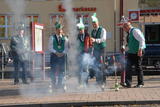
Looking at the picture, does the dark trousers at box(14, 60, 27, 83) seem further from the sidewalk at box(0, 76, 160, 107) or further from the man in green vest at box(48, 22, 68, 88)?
the man in green vest at box(48, 22, 68, 88)

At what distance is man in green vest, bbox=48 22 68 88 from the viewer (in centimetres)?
1177

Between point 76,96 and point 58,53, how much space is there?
1.85 meters

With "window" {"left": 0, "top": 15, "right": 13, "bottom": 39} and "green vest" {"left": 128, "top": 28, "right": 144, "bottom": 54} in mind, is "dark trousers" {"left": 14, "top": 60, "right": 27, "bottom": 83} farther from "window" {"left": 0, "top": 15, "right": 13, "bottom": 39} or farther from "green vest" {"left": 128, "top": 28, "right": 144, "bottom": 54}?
"window" {"left": 0, "top": 15, "right": 13, "bottom": 39}

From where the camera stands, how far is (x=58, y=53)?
11805 mm

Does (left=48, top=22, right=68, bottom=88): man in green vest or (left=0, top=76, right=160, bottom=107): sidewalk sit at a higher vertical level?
(left=48, top=22, right=68, bottom=88): man in green vest

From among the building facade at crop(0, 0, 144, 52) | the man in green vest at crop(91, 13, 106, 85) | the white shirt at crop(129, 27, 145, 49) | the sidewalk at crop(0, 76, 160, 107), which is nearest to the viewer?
the sidewalk at crop(0, 76, 160, 107)

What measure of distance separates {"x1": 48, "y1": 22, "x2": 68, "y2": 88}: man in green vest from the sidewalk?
1.40 ft

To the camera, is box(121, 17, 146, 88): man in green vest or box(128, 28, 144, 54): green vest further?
box(128, 28, 144, 54): green vest

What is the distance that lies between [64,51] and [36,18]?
17738 mm

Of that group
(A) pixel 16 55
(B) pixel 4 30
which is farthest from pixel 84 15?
(A) pixel 16 55

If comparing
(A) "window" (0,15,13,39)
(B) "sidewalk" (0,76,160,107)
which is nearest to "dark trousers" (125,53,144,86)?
(B) "sidewalk" (0,76,160,107)

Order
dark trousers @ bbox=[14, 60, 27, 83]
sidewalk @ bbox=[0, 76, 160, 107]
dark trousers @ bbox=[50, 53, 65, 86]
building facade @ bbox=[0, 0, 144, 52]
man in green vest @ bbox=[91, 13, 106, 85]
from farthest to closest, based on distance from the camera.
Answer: building facade @ bbox=[0, 0, 144, 52] < dark trousers @ bbox=[14, 60, 27, 83] < dark trousers @ bbox=[50, 53, 65, 86] < man in green vest @ bbox=[91, 13, 106, 85] < sidewalk @ bbox=[0, 76, 160, 107]

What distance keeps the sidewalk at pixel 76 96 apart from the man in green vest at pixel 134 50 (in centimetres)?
35

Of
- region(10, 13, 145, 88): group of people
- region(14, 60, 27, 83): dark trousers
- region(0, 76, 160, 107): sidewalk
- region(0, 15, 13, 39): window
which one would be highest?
region(0, 15, 13, 39): window
